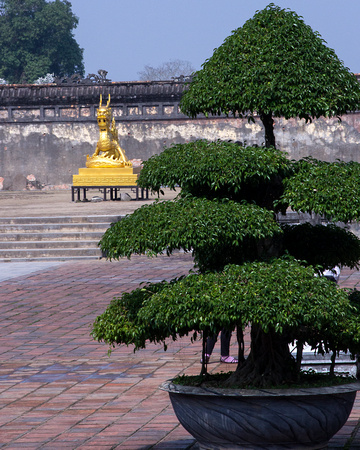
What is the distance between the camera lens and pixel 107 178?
2062 cm

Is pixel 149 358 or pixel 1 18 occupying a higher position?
pixel 1 18

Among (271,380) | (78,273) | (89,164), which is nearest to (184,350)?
(271,380)

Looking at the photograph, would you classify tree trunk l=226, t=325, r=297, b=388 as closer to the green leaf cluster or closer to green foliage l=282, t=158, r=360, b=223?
green foliage l=282, t=158, r=360, b=223

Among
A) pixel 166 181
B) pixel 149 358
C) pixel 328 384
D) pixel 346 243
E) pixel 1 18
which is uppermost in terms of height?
Answer: pixel 1 18

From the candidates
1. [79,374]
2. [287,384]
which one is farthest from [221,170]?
[79,374]

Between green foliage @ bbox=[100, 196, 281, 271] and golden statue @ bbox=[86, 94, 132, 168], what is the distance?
1685 centimetres

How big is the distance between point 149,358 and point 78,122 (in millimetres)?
20214

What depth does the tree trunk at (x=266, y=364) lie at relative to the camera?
172 inches

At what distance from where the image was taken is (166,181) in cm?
441

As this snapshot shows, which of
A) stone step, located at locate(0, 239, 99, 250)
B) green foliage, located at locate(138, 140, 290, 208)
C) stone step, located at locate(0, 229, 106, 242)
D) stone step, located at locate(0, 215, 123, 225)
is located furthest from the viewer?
stone step, located at locate(0, 215, 123, 225)

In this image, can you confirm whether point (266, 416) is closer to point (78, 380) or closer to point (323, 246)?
point (323, 246)

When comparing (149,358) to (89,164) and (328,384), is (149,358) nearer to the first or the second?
(328,384)

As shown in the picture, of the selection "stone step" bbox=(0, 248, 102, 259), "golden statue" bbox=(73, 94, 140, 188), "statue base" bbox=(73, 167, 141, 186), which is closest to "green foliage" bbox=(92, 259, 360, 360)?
"stone step" bbox=(0, 248, 102, 259)

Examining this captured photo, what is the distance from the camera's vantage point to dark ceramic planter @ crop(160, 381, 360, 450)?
4066 millimetres
